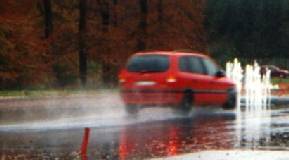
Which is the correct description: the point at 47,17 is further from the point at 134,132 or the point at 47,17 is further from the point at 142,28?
the point at 134,132

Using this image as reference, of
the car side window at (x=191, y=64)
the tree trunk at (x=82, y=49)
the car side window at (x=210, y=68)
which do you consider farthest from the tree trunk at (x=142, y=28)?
the car side window at (x=191, y=64)

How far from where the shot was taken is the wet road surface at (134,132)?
16.5 m

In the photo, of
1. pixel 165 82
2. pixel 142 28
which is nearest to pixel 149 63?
pixel 165 82

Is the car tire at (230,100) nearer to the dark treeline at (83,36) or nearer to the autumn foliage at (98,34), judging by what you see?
the dark treeline at (83,36)

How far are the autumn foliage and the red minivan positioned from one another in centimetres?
2566

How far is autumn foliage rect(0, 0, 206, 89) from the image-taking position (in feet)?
181

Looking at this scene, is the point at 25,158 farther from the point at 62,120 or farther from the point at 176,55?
the point at 176,55

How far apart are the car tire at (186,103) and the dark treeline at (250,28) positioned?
70.2 meters

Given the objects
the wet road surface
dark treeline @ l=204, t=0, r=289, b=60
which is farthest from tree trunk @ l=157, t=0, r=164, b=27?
dark treeline @ l=204, t=0, r=289, b=60

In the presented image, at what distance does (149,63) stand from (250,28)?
7566 centimetres

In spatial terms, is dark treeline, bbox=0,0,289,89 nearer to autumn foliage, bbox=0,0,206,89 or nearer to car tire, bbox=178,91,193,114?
autumn foliage, bbox=0,0,206,89

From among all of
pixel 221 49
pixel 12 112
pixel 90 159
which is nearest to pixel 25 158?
pixel 90 159

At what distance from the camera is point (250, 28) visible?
10244 centimetres

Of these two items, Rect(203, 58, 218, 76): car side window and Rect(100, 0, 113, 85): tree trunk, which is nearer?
Rect(203, 58, 218, 76): car side window
